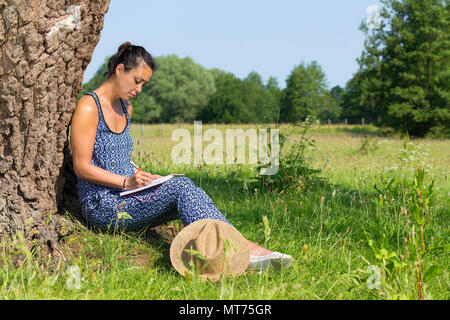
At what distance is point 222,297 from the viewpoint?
2414mm

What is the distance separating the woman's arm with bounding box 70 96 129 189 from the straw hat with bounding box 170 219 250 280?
0.66 metres

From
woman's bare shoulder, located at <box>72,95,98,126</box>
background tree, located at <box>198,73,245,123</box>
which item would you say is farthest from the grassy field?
background tree, located at <box>198,73,245,123</box>

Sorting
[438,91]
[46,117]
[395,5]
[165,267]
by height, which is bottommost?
[165,267]

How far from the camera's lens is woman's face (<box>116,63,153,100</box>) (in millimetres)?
3355

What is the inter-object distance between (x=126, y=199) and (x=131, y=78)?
0.91 meters

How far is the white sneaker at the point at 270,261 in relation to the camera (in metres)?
3.00

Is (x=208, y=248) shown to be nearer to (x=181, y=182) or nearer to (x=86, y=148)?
(x=181, y=182)

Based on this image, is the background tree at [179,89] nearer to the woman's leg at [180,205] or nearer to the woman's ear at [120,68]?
the woman's ear at [120,68]

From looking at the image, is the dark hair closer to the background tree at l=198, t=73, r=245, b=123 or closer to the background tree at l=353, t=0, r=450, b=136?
the background tree at l=353, t=0, r=450, b=136

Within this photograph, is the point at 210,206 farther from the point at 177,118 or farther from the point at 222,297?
the point at 177,118

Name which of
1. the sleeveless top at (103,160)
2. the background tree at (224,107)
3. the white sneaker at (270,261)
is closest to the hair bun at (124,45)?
the sleeveless top at (103,160)
